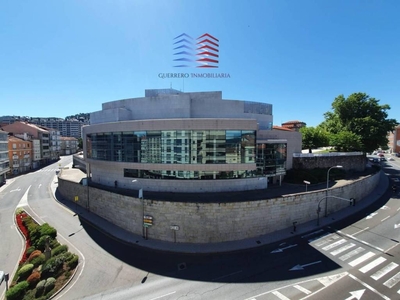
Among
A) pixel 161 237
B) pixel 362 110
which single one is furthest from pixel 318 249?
pixel 362 110

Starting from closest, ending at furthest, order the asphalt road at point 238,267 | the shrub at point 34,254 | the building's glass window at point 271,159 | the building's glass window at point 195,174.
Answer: the asphalt road at point 238,267
the shrub at point 34,254
the building's glass window at point 195,174
the building's glass window at point 271,159

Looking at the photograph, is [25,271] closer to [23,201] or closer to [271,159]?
[23,201]

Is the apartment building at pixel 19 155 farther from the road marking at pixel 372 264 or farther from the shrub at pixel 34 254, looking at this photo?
the road marking at pixel 372 264

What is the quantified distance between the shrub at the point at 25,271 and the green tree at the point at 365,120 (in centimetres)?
5411

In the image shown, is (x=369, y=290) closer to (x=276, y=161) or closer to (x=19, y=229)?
(x=276, y=161)

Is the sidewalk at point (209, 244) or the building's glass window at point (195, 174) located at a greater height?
the building's glass window at point (195, 174)

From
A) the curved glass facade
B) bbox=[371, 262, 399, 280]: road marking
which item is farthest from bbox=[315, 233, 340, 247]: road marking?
the curved glass facade

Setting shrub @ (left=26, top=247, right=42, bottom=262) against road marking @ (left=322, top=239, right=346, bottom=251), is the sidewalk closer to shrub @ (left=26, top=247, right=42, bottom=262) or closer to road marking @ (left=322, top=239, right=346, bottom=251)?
road marking @ (left=322, top=239, right=346, bottom=251)

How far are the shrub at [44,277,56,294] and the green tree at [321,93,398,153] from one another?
171 ft

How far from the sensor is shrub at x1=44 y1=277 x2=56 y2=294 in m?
16.8

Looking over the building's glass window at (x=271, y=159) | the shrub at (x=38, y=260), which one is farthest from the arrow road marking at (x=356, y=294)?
the shrub at (x=38, y=260)

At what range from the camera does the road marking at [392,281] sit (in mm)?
15500

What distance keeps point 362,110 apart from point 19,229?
69250mm

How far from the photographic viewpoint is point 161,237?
23.6m
